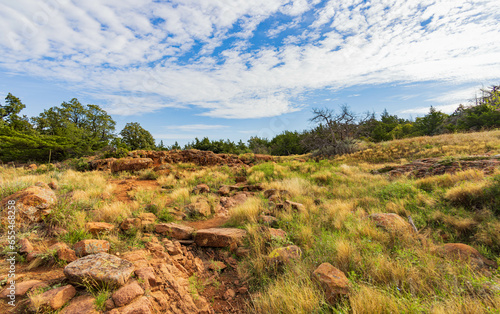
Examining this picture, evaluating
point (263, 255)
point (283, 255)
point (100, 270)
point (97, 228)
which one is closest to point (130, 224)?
point (97, 228)

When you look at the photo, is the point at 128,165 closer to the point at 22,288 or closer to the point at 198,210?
the point at 198,210

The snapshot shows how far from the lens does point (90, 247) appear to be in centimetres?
314

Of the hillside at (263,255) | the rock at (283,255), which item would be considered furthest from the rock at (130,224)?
the rock at (283,255)

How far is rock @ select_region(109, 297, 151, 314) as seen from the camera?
224cm

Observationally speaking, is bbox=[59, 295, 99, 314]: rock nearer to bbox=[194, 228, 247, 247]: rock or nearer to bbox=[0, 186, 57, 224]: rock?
bbox=[194, 228, 247, 247]: rock

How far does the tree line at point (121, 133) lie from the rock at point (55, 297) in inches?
708

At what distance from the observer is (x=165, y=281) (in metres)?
3.04

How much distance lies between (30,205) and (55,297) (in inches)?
118

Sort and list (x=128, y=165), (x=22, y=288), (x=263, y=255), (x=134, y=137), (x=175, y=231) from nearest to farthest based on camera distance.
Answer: (x=22, y=288), (x=263, y=255), (x=175, y=231), (x=128, y=165), (x=134, y=137)

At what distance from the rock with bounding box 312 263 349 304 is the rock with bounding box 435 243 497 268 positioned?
1718 mm

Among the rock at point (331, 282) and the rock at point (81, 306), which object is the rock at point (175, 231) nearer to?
the rock at point (81, 306)

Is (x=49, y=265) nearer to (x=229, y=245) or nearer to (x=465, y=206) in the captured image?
(x=229, y=245)

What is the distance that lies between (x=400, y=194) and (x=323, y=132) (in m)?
22.3

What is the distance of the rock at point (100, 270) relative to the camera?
246 centimetres
